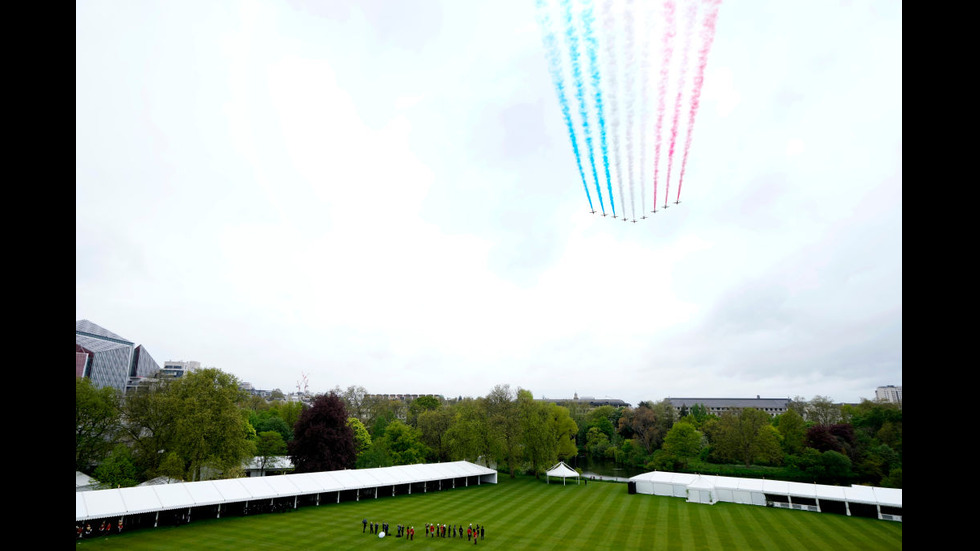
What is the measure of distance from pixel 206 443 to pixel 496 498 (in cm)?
2313

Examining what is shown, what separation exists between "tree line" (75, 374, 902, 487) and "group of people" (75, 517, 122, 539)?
8.59m

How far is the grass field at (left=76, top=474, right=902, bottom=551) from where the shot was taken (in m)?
26.0

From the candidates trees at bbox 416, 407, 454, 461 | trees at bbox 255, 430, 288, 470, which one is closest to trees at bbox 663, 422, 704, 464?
trees at bbox 416, 407, 454, 461

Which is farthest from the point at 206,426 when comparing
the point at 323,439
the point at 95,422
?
the point at 95,422

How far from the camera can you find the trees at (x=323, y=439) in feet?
145

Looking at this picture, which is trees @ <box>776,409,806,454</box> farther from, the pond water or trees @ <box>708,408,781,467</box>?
the pond water

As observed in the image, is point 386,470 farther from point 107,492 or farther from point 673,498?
point 673,498

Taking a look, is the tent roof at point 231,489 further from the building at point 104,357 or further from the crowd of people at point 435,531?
the building at point 104,357

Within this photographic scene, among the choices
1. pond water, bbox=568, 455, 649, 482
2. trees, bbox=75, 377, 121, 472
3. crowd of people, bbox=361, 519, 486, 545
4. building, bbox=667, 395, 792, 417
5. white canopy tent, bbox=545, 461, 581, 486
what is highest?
trees, bbox=75, 377, 121, 472

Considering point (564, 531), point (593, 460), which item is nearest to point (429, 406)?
point (593, 460)

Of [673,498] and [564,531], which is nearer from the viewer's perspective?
[564,531]

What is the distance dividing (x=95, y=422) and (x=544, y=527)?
121ft

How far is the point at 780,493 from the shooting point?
122 feet
